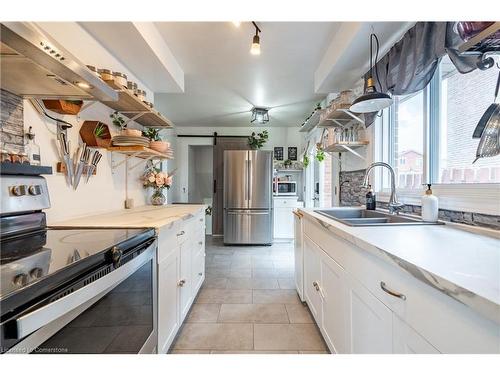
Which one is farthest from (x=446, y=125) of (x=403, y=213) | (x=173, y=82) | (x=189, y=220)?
(x=173, y=82)

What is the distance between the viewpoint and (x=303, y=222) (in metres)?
2.27

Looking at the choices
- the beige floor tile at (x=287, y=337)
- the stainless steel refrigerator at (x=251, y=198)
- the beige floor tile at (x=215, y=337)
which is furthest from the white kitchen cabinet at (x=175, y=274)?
the stainless steel refrigerator at (x=251, y=198)

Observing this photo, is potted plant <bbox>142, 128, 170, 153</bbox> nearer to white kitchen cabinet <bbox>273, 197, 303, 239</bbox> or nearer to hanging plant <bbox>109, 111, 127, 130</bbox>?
hanging plant <bbox>109, 111, 127, 130</bbox>

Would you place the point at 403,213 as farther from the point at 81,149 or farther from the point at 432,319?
the point at 81,149

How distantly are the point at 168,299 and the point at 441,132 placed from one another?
202cm

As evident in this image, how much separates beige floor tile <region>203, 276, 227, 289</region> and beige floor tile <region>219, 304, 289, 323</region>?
1.46ft

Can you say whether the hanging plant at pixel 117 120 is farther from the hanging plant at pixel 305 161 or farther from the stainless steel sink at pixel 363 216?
the hanging plant at pixel 305 161

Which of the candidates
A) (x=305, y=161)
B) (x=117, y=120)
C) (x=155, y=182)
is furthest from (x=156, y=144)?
(x=305, y=161)

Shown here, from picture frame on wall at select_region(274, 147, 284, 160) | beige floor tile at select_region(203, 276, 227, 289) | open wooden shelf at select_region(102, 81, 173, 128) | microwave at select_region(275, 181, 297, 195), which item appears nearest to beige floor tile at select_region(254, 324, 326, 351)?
beige floor tile at select_region(203, 276, 227, 289)

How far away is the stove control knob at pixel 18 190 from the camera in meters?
1.05

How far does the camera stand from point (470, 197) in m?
1.25

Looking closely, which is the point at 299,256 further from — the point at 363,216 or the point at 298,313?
the point at 363,216
